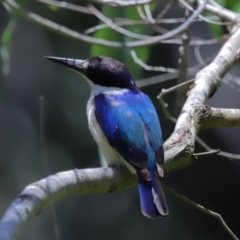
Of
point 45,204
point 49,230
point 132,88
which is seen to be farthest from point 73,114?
point 45,204

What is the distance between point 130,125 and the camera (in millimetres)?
2338

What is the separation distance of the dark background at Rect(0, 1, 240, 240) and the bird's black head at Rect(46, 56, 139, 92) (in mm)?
1978

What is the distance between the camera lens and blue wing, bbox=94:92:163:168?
2.23 metres

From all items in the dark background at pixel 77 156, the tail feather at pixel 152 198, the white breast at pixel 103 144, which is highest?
the white breast at pixel 103 144

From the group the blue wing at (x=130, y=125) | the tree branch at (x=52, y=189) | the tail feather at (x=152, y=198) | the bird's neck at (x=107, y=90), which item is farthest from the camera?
the bird's neck at (x=107, y=90)

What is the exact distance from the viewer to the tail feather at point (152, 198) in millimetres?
2066

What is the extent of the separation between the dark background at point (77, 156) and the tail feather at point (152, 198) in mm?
2498

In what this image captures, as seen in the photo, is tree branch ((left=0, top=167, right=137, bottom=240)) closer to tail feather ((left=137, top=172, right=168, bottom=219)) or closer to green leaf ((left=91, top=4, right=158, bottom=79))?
tail feather ((left=137, top=172, right=168, bottom=219))

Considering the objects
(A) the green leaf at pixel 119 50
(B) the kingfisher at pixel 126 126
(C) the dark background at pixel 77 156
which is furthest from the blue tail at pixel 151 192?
(C) the dark background at pixel 77 156

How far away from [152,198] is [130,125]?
0.34 meters

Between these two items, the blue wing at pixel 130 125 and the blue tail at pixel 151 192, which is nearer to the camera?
the blue tail at pixel 151 192

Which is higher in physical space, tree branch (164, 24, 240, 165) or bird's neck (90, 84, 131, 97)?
tree branch (164, 24, 240, 165)

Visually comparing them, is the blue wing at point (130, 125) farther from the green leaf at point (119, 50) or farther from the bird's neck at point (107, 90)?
the green leaf at point (119, 50)

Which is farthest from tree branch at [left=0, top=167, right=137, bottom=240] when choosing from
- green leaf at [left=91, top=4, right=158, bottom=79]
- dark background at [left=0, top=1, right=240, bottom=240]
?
dark background at [left=0, top=1, right=240, bottom=240]
